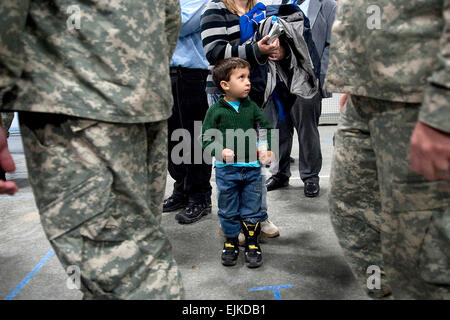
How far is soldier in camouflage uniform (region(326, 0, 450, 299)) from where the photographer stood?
34.7 inches

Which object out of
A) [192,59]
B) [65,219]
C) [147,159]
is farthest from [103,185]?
[192,59]

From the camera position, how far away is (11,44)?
92 cm

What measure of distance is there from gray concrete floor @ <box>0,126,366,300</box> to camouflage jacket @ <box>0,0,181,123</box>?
1041 millimetres

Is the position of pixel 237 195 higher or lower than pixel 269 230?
higher

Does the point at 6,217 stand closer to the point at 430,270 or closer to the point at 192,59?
the point at 192,59

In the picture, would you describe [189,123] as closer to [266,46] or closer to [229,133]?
[229,133]

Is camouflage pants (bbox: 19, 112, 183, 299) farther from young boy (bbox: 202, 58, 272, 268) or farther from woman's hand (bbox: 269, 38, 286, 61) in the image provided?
woman's hand (bbox: 269, 38, 286, 61)

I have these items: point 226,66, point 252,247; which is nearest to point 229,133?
point 226,66

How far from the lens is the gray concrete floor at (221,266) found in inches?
67.0

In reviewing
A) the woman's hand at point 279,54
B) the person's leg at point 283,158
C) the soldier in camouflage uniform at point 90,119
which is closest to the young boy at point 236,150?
the woman's hand at point 279,54

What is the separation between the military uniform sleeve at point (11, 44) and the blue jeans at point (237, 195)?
45.8 inches

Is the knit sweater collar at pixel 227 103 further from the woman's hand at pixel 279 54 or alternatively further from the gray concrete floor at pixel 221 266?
the gray concrete floor at pixel 221 266

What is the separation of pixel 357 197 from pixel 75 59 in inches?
40.2
